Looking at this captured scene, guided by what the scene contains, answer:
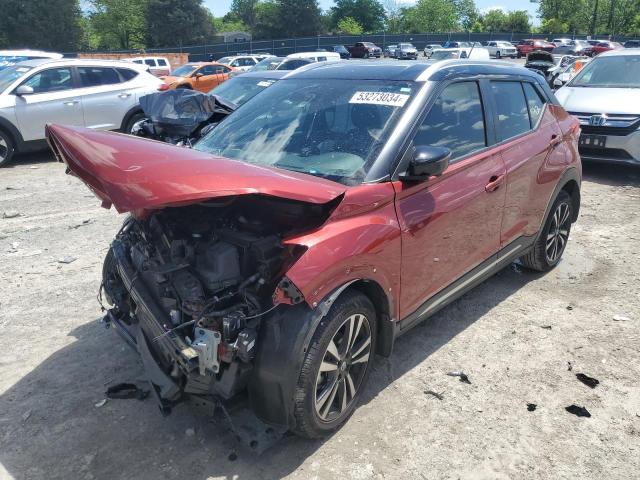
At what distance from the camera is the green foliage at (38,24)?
5550 centimetres

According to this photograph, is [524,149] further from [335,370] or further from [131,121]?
[131,121]

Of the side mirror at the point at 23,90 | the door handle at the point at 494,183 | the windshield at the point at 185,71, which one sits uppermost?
the side mirror at the point at 23,90

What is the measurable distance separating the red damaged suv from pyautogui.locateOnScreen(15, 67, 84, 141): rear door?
7453mm

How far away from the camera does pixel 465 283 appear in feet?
12.6

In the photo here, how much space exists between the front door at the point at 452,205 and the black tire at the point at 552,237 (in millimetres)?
1017

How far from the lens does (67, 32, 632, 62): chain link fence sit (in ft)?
168

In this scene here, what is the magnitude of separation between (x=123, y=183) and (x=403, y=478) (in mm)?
1979

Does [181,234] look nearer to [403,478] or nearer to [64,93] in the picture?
[403,478]

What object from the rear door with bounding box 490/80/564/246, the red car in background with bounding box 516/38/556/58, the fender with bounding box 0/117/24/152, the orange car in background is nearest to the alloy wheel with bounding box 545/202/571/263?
the rear door with bounding box 490/80/564/246

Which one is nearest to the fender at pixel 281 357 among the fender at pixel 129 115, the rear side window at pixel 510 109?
the rear side window at pixel 510 109

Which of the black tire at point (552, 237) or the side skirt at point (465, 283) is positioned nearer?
the side skirt at point (465, 283)

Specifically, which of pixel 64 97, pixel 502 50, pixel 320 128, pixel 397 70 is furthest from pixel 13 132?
pixel 502 50

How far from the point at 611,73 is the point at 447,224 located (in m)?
8.06

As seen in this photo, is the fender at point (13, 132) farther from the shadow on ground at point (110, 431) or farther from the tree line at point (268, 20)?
the tree line at point (268, 20)
